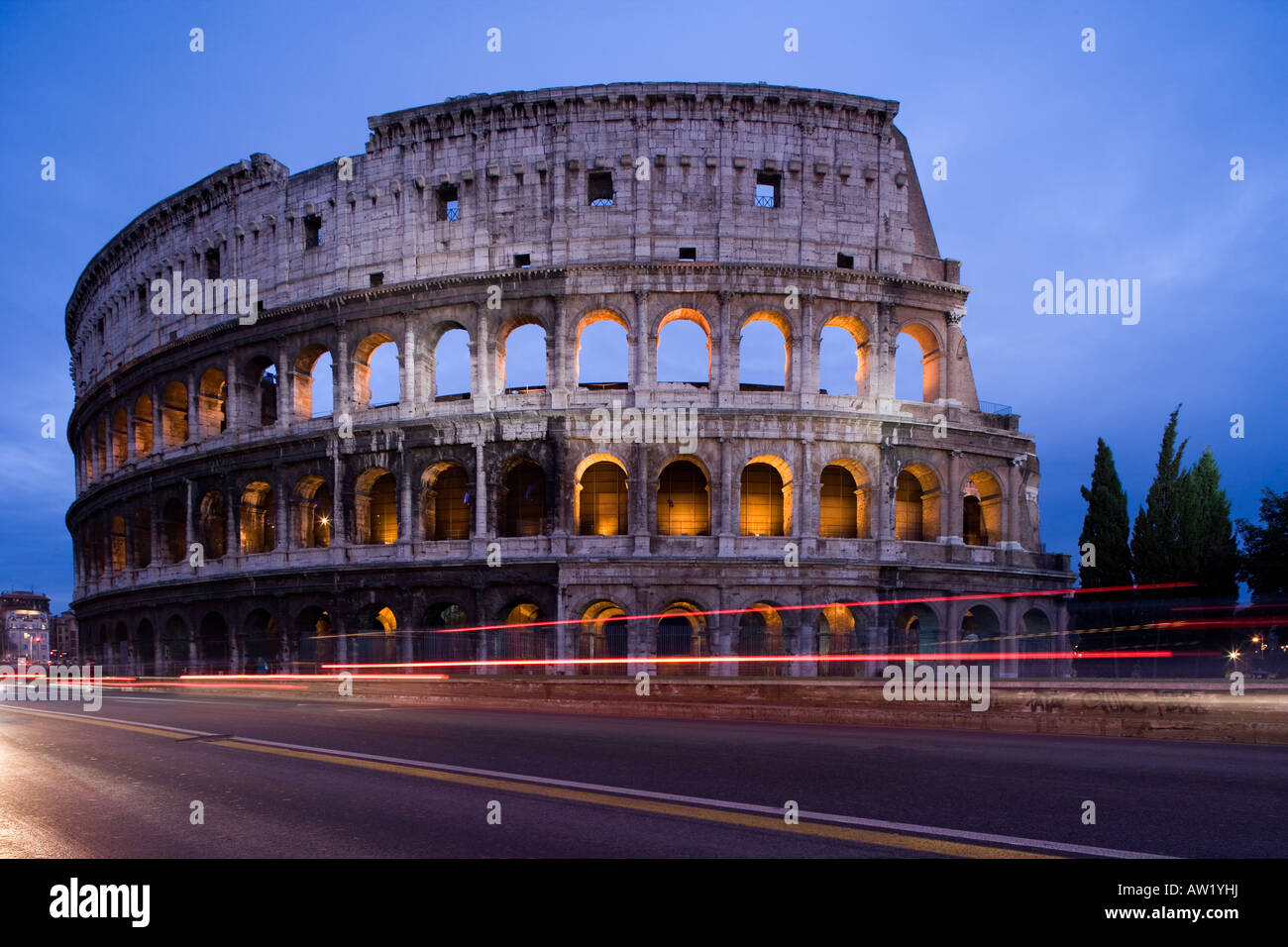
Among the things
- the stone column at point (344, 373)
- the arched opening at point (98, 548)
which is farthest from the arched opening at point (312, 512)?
the arched opening at point (98, 548)

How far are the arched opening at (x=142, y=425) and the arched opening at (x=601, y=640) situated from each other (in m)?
23.2

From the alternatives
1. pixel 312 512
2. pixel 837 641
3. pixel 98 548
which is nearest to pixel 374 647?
pixel 312 512

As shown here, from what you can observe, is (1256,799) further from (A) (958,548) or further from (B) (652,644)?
(A) (958,548)

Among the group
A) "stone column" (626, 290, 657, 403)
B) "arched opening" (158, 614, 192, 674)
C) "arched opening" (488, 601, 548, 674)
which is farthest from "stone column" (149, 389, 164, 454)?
"stone column" (626, 290, 657, 403)

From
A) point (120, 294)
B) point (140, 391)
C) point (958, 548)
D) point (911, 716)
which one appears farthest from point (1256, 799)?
point (120, 294)

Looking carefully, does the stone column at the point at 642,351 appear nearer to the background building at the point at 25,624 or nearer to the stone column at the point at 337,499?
the stone column at the point at 337,499

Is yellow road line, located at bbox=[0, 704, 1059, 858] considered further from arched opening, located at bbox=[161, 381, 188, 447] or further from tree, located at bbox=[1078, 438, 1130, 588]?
tree, located at bbox=[1078, 438, 1130, 588]

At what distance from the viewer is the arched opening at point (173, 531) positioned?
112 feet

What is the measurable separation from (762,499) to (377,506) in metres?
14.2

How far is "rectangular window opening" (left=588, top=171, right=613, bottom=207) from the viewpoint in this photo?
28.3 meters

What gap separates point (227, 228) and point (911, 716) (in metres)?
32.1

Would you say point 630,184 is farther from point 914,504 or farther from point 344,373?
point 914,504

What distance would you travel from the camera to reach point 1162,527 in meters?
31.6

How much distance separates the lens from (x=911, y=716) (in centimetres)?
1209
